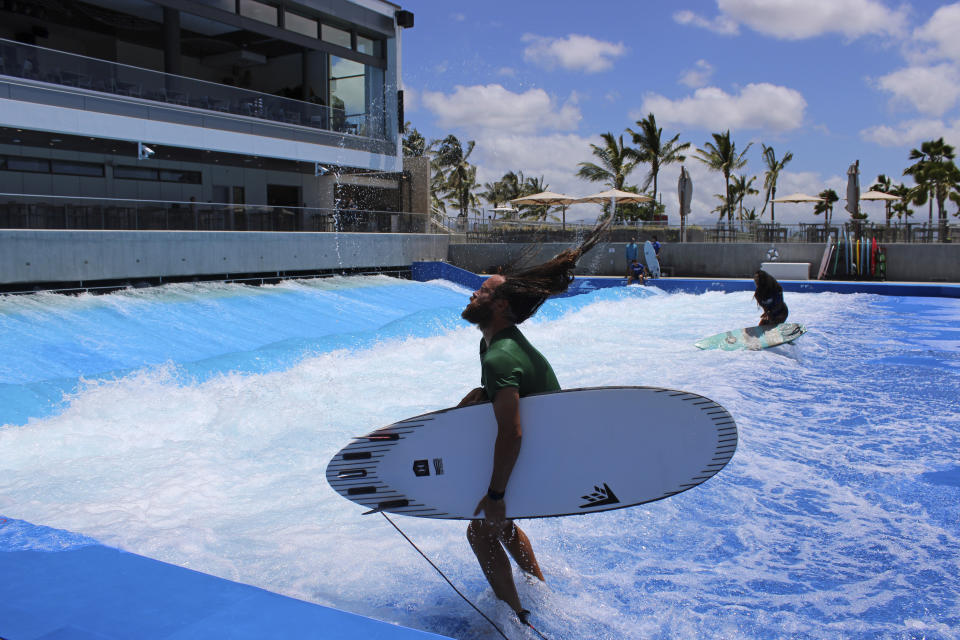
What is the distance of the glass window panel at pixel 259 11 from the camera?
2423 centimetres

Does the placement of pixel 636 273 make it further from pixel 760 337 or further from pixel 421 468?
pixel 421 468

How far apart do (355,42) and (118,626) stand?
28429 millimetres

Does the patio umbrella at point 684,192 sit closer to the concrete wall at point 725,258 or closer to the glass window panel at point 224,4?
the concrete wall at point 725,258

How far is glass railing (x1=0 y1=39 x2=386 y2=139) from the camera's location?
1753 centimetres

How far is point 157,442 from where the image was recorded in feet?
23.9

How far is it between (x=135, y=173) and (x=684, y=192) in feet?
65.0

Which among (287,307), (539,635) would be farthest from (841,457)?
(287,307)

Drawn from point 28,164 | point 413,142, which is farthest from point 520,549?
point 413,142

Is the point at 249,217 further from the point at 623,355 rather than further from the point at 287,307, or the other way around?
the point at 623,355

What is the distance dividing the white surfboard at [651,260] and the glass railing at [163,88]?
11371 mm

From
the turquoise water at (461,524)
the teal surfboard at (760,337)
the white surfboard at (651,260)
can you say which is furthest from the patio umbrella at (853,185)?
the teal surfboard at (760,337)

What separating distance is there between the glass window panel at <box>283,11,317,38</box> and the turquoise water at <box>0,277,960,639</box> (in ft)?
52.4

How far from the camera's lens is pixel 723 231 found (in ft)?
84.5

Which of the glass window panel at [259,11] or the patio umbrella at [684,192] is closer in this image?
the glass window panel at [259,11]
